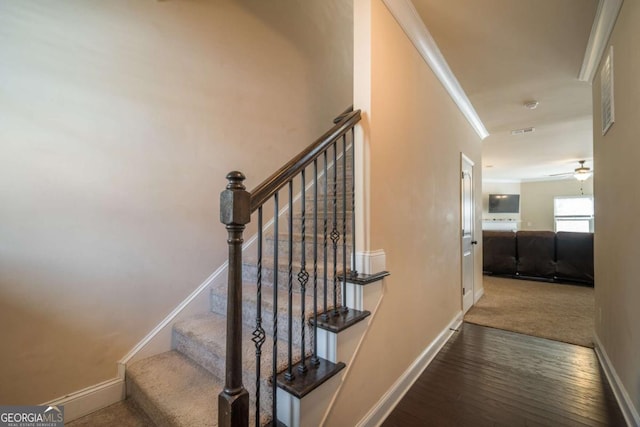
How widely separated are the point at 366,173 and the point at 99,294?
67.0 inches

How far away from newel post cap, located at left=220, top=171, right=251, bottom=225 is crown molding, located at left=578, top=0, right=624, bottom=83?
2.59 m

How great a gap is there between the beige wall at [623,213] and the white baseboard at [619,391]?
5 centimetres

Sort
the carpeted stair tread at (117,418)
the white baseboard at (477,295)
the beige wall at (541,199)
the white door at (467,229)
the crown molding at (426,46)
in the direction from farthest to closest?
the beige wall at (541,199), the white baseboard at (477,295), the white door at (467,229), the crown molding at (426,46), the carpeted stair tread at (117,418)

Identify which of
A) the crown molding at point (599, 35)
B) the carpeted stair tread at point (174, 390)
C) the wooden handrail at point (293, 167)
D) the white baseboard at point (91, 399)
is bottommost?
the white baseboard at point (91, 399)

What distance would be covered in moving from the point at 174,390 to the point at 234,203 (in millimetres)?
1173

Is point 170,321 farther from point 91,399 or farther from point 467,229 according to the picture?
point 467,229

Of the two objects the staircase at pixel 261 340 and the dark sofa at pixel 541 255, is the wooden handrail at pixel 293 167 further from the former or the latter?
the dark sofa at pixel 541 255

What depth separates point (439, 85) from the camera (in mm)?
2754

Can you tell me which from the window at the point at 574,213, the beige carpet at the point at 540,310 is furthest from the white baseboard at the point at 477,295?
the window at the point at 574,213

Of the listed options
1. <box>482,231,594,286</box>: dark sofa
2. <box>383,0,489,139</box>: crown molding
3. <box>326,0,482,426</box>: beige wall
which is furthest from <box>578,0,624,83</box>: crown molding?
<box>482,231,594,286</box>: dark sofa

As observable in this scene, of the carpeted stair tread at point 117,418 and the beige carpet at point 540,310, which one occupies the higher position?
the carpeted stair tread at point 117,418

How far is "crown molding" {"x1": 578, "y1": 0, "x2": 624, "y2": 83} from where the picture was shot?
1.84 meters

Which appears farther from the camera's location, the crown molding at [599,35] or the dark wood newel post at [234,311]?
Result: the crown molding at [599,35]

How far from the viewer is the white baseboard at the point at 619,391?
165 centimetres
